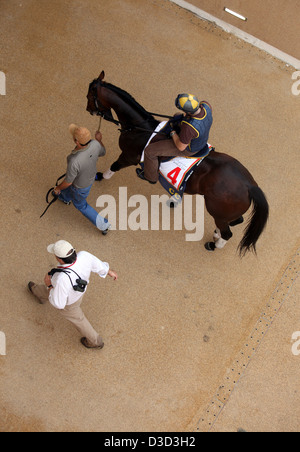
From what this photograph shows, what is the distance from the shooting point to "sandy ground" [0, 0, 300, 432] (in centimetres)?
368

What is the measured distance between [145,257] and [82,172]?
107 cm

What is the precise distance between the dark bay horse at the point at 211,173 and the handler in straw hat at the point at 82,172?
27 cm

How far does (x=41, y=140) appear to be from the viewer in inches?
180

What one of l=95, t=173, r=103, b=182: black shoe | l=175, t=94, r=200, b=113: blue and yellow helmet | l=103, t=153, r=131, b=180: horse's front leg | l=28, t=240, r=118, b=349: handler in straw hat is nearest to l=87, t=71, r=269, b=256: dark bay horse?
l=103, t=153, r=131, b=180: horse's front leg

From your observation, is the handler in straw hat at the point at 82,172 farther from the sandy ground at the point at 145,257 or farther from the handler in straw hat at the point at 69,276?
the handler in straw hat at the point at 69,276

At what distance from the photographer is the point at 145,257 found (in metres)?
4.21

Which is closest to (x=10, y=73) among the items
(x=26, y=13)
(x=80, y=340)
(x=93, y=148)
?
(x=26, y=13)

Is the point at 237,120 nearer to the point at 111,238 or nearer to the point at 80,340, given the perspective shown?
the point at 111,238

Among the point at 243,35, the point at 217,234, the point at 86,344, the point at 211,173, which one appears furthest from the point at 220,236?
the point at 243,35

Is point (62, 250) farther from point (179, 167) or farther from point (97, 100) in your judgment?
point (97, 100)

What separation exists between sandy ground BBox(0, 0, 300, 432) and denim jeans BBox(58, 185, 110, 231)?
0.17m

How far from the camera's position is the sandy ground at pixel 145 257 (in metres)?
3.68

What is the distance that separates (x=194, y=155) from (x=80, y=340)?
1.80 m

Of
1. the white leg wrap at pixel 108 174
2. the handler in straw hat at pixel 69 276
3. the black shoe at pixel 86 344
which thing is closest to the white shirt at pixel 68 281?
the handler in straw hat at pixel 69 276
